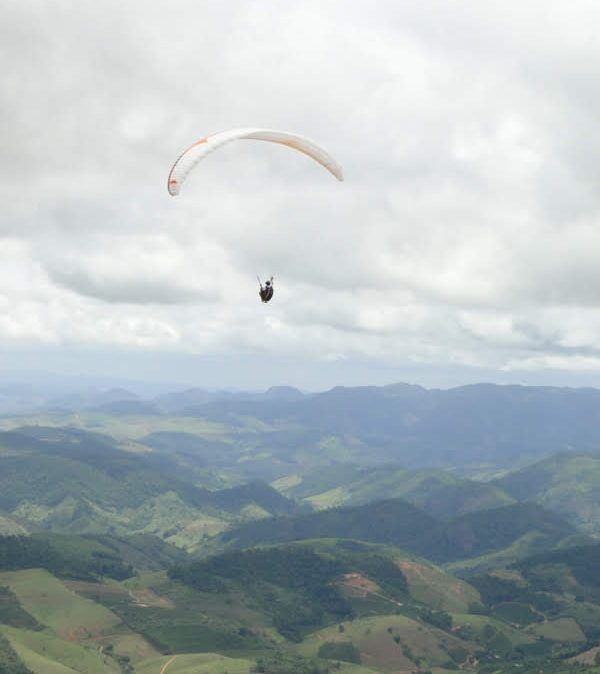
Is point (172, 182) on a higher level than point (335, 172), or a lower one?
lower

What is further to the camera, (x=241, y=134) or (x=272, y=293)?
(x=272, y=293)

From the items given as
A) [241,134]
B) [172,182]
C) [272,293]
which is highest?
[241,134]

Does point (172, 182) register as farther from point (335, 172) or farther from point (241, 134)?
point (335, 172)

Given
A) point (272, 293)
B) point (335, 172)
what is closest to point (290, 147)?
point (335, 172)

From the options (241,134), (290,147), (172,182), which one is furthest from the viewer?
(290,147)
